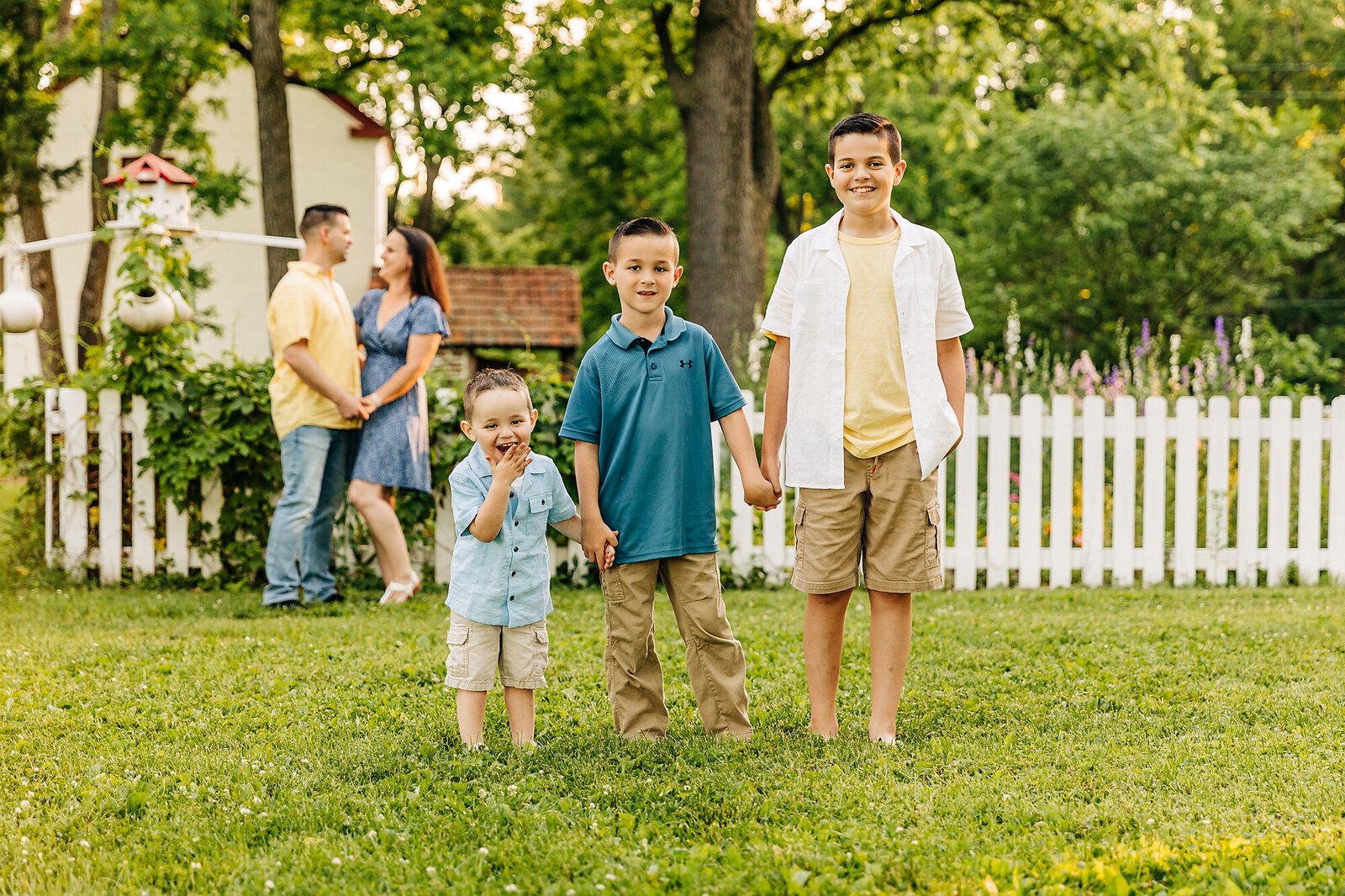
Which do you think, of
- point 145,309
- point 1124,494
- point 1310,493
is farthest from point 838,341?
point 1310,493

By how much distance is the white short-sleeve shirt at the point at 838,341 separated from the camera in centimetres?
329

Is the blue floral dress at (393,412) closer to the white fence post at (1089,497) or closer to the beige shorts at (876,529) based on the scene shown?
the beige shorts at (876,529)

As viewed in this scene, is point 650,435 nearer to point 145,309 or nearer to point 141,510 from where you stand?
point 145,309

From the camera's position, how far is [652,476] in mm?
3348

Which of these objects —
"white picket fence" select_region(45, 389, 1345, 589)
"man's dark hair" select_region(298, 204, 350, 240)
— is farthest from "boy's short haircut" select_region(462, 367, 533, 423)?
"white picket fence" select_region(45, 389, 1345, 589)

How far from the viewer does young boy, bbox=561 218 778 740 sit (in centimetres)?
333

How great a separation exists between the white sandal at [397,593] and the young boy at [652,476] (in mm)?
2761

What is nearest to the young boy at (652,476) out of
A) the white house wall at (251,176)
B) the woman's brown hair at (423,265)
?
the woman's brown hair at (423,265)

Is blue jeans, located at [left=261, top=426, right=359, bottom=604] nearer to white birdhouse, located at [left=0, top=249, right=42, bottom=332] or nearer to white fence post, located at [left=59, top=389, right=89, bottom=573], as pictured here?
white fence post, located at [left=59, top=389, right=89, bottom=573]

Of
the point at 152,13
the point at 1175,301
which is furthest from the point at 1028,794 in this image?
the point at 1175,301

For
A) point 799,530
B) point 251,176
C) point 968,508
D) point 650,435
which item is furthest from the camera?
point 251,176

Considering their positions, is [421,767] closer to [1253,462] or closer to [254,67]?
[1253,462]

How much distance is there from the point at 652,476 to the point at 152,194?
15.0 feet

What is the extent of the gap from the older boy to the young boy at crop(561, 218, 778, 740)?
2.71 meters
